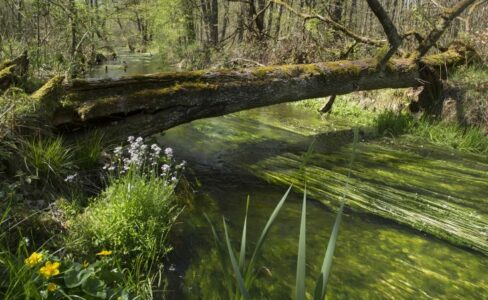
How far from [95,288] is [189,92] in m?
3.59

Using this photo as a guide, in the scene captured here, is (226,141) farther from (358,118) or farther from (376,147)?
(358,118)

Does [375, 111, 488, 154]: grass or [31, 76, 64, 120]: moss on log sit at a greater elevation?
[31, 76, 64, 120]: moss on log

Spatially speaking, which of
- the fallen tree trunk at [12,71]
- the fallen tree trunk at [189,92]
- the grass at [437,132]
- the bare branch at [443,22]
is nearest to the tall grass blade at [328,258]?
the fallen tree trunk at [189,92]

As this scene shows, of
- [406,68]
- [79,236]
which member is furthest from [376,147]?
[79,236]

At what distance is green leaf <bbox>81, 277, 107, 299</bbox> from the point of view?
2.36 meters

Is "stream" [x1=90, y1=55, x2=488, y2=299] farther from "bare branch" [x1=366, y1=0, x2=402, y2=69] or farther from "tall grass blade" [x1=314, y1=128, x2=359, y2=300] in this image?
"bare branch" [x1=366, y1=0, x2=402, y2=69]

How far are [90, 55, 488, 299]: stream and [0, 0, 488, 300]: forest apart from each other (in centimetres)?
2

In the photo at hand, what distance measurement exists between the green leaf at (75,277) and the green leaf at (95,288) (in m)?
0.04

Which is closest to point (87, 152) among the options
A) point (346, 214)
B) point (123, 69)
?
point (346, 214)

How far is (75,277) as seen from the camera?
2373mm

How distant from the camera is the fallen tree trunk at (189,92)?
482 cm

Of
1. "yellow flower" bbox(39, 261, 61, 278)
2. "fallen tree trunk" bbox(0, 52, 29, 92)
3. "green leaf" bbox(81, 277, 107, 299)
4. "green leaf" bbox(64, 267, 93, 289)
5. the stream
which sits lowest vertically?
the stream

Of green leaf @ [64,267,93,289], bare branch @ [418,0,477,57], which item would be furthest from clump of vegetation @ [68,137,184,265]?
bare branch @ [418,0,477,57]

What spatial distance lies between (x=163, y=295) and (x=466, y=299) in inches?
90.5
